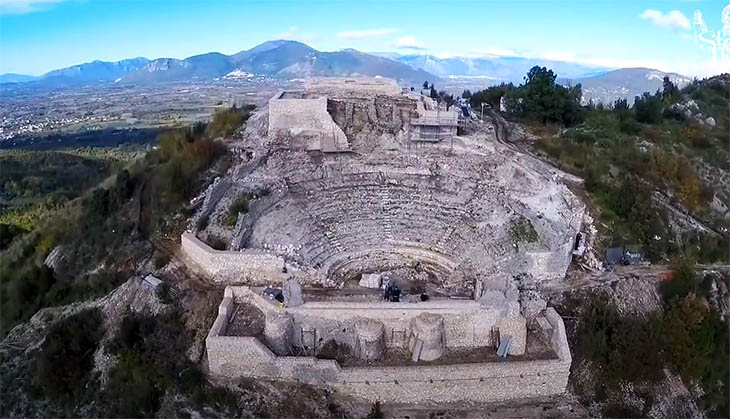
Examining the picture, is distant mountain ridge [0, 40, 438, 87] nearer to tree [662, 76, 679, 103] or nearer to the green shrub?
tree [662, 76, 679, 103]

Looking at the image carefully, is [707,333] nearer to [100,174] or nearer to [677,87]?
[100,174]

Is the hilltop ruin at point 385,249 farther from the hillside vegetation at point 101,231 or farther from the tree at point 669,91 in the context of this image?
the tree at point 669,91

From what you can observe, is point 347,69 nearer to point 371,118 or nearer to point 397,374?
point 371,118

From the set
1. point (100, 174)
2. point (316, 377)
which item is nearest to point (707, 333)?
point (316, 377)

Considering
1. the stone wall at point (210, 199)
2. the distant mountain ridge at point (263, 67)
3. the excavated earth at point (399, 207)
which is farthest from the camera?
the distant mountain ridge at point (263, 67)

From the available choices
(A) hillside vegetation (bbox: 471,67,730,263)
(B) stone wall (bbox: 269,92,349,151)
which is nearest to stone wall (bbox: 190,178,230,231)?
(B) stone wall (bbox: 269,92,349,151)

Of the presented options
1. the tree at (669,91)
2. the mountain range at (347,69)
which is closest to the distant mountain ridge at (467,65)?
the mountain range at (347,69)
